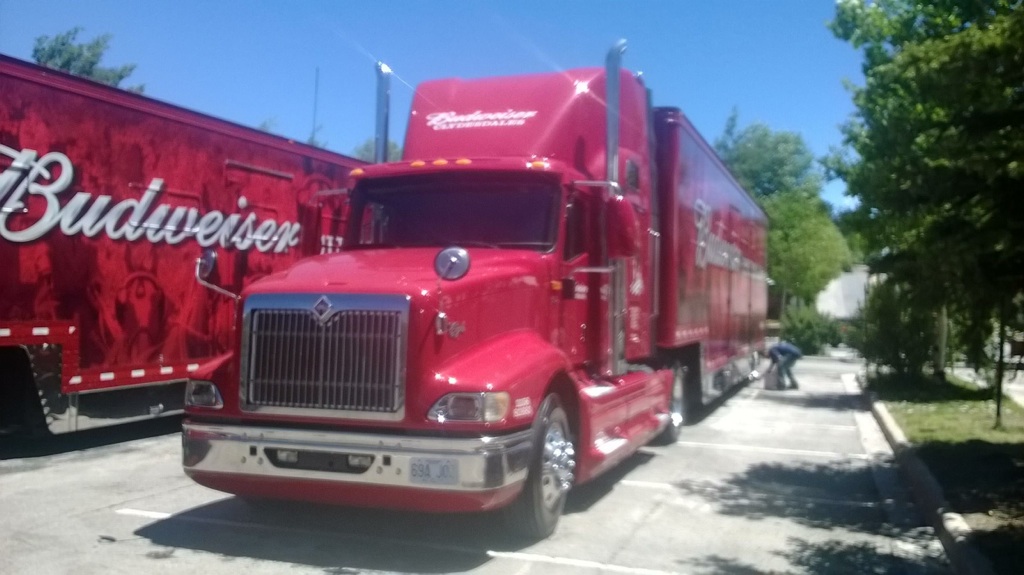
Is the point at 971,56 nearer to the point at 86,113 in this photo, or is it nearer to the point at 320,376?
the point at 320,376

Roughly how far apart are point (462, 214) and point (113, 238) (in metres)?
4.13

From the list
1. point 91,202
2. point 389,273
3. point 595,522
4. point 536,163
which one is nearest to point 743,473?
point 595,522

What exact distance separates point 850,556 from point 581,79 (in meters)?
4.60

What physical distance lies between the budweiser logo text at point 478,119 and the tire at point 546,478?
2769mm

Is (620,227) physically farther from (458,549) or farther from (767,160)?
(767,160)

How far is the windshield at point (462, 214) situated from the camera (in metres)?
7.19

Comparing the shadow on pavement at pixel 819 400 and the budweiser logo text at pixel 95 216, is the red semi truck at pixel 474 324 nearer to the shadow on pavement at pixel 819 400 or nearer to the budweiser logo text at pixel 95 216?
the budweiser logo text at pixel 95 216

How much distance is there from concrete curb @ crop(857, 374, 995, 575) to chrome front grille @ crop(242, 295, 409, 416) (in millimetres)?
3863

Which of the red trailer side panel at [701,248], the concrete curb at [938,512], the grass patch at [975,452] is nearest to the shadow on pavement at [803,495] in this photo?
the concrete curb at [938,512]

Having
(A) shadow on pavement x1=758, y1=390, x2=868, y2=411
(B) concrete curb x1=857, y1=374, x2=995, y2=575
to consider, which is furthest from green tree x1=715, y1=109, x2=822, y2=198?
(B) concrete curb x1=857, y1=374, x2=995, y2=575

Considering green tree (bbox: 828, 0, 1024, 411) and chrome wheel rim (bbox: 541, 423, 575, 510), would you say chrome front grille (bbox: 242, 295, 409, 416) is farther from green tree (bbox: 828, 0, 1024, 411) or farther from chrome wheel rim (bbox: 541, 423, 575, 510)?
green tree (bbox: 828, 0, 1024, 411)

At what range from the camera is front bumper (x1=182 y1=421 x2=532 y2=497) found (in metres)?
5.62

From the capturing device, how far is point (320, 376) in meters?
5.98

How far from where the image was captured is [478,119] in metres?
8.39
